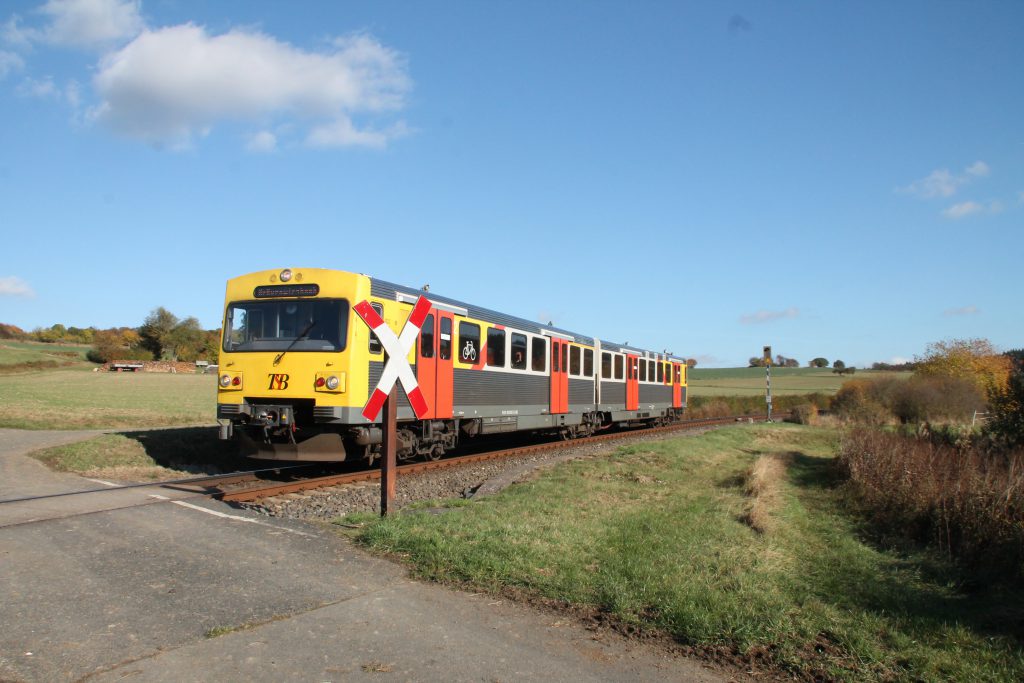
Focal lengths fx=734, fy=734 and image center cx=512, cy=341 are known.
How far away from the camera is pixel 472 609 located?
512 cm

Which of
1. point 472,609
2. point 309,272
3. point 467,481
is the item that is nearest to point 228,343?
point 309,272

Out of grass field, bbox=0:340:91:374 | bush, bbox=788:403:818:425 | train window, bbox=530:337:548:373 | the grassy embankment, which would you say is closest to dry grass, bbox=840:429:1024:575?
the grassy embankment

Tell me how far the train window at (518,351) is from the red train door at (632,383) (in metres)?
8.58

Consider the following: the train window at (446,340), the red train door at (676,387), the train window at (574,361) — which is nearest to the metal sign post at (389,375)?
the train window at (446,340)

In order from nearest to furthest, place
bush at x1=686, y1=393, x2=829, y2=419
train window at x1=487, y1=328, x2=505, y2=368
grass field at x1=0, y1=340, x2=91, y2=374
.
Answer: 1. train window at x1=487, y1=328, x2=505, y2=368
2. bush at x1=686, y1=393, x2=829, y2=419
3. grass field at x1=0, y1=340, x2=91, y2=374

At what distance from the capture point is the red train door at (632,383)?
82.9 feet

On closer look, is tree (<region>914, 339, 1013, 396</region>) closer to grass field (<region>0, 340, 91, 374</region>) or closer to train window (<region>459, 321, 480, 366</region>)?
train window (<region>459, 321, 480, 366</region>)

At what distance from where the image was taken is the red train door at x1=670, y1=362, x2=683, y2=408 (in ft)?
104

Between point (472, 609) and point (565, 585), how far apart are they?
2.73 feet

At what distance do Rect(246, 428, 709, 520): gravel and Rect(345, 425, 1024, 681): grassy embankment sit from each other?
0.83 meters

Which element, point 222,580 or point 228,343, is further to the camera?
point 228,343

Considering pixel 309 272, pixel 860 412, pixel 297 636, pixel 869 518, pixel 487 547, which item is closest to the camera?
pixel 297 636

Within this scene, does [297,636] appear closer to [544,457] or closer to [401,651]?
[401,651]

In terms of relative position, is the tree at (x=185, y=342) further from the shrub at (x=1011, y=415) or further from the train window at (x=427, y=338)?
the shrub at (x=1011, y=415)
